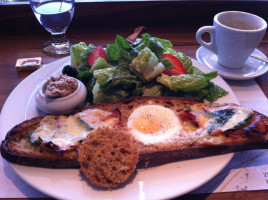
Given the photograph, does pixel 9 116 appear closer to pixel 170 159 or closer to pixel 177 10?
pixel 170 159

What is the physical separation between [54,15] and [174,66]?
5.57 feet

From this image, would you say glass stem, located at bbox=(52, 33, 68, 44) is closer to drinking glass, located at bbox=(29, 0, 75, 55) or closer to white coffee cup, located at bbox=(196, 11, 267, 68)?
drinking glass, located at bbox=(29, 0, 75, 55)

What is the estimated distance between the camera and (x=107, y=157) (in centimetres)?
154

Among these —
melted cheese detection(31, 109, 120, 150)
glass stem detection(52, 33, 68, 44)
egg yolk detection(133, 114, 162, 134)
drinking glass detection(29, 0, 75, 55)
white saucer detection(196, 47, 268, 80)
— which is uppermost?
drinking glass detection(29, 0, 75, 55)

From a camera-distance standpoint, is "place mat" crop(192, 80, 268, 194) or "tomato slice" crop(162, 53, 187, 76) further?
"tomato slice" crop(162, 53, 187, 76)

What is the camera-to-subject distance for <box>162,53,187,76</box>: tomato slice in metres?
2.54

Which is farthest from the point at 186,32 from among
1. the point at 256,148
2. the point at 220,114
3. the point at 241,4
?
the point at 256,148

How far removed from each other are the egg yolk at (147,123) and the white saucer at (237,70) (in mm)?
1110

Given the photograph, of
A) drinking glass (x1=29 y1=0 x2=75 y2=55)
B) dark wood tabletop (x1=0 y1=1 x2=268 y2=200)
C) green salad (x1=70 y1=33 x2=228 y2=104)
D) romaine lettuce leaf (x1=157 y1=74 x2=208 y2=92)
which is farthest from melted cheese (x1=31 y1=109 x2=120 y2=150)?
dark wood tabletop (x1=0 y1=1 x2=268 y2=200)

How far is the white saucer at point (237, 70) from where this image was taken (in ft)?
8.64

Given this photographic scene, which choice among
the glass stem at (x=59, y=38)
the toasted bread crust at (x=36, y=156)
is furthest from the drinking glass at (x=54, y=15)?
the toasted bread crust at (x=36, y=156)

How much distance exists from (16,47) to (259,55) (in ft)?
10.8

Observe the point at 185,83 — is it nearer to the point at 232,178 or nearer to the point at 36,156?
the point at 232,178

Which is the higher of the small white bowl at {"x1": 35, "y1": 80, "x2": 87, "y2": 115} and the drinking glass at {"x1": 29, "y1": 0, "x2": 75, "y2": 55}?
the drinking glass at {"x1": 29, "y1": 0, "x2": 75, "y2": 55}
